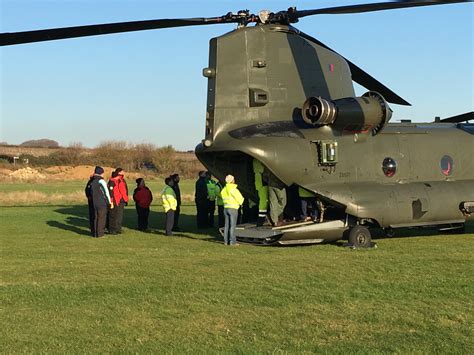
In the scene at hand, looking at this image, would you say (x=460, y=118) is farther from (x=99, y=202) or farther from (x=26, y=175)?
(x=26, y=175)

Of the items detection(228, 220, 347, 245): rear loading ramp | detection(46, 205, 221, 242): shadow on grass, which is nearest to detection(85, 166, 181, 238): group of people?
detection(46, 205, 221, 242): shadow on grass

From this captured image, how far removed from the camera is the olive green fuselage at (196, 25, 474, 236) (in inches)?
555

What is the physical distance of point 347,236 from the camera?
14352 mm

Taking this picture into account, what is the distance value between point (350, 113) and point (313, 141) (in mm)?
1007

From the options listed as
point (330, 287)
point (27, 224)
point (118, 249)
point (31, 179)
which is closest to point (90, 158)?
point (31, 179)

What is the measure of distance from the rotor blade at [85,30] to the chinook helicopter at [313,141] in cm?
116

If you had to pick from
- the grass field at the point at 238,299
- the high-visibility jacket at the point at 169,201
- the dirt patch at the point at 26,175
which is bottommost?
the grass field at the point at 238,299

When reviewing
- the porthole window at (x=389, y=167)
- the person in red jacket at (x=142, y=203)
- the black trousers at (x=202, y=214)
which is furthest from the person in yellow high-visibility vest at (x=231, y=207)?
the black trousers at (x=202, y=214)

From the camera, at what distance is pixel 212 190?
19781 millimetres

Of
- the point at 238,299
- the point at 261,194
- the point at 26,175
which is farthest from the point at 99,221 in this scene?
the point at 26,175

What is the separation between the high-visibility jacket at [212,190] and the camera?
19.7m

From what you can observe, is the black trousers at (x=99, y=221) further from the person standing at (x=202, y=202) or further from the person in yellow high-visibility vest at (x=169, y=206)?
the person standing at (x=202, y=202)

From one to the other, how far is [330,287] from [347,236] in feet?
16.7

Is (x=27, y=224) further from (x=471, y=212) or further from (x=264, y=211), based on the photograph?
(x=471, y=212)
